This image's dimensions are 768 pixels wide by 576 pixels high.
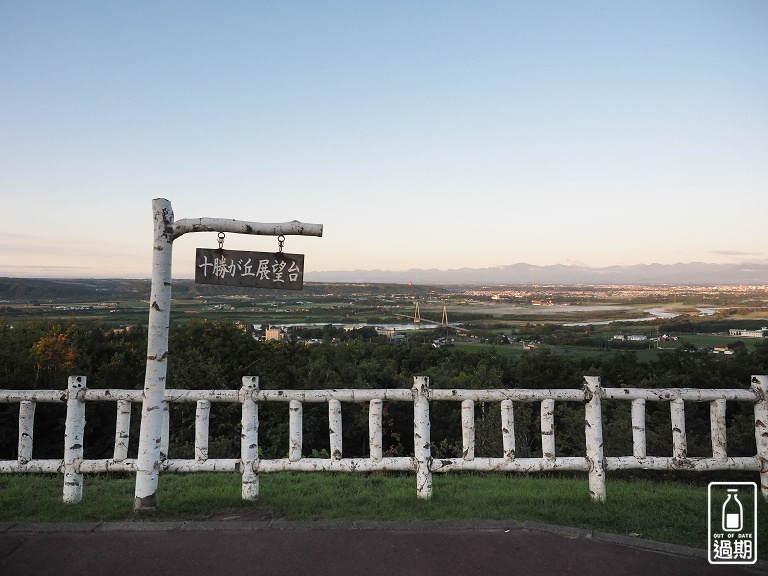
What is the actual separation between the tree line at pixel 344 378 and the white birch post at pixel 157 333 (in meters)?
11.5

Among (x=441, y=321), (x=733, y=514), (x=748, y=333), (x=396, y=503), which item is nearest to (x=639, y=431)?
(x=733, y=514)

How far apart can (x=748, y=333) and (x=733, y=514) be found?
47.3m

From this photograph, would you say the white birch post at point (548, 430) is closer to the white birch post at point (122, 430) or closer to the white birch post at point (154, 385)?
the white birch post at point (154, 385)

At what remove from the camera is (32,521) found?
15.2ft

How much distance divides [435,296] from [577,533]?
155 ft

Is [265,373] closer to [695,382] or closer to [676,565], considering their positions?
[695,382]

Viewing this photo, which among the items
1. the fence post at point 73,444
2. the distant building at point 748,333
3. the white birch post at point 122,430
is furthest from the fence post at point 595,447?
the distant building at point 748,333

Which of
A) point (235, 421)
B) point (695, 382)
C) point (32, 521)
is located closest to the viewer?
point (32, 521)

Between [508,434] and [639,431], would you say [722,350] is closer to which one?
[639,431]

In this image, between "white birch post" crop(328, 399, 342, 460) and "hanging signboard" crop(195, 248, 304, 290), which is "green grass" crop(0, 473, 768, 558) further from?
"hanging signboard" crop(195, 248, 304, 290)

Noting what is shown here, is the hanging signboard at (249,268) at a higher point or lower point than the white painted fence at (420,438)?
higher

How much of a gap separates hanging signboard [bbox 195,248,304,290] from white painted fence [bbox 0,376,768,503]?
1.04m

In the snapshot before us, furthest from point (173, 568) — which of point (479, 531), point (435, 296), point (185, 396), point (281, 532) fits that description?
point (435, 296)

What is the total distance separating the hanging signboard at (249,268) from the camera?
16.6 feet
